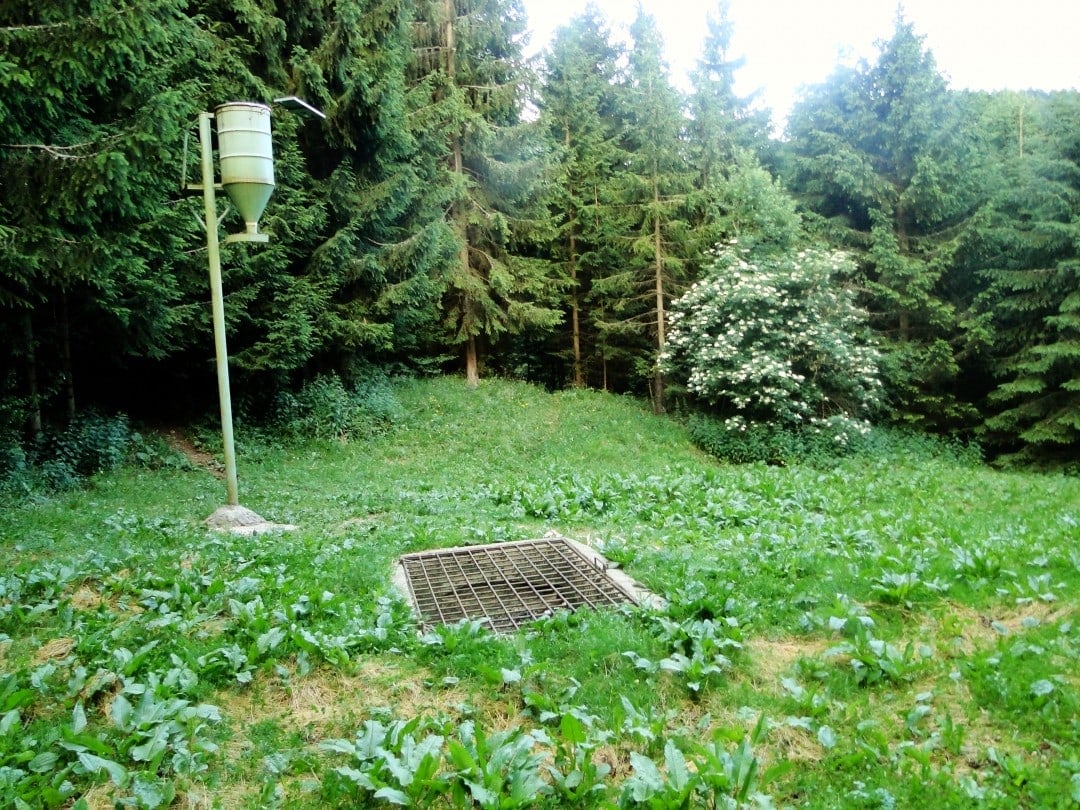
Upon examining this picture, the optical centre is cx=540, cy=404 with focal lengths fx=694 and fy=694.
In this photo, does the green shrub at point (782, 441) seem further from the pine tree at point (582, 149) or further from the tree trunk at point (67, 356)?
the tree trunk at point (67, 356)

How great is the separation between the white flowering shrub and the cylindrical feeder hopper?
367 inches

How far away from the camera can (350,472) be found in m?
10.5

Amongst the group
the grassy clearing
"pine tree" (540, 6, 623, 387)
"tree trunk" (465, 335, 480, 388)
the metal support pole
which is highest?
"pine tree" (540, 6, 623, 387)

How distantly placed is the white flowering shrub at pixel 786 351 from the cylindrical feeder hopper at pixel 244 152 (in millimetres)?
9325

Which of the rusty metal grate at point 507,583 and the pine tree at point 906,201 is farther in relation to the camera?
the pine tree at point 906,201

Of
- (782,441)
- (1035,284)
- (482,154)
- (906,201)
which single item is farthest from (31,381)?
(1035,284)

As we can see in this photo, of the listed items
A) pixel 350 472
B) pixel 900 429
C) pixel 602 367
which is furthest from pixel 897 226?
→ pixel 350 472

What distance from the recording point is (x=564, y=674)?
3.43 m

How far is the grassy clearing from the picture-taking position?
8.42ft

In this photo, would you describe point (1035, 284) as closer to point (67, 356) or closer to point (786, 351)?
point (786, 351)

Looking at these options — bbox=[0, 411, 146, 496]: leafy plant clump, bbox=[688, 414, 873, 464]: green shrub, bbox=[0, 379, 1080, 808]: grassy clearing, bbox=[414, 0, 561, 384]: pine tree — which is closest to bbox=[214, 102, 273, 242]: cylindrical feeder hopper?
bbox=[0, 379, 1080, 808]: grassy clearing

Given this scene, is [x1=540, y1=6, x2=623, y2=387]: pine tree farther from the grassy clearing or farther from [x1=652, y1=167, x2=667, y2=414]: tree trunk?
the grassy clearing

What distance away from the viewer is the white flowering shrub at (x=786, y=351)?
13.3 metres

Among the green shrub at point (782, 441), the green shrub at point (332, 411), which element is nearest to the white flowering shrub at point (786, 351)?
the green shrub at point (782, 441)
